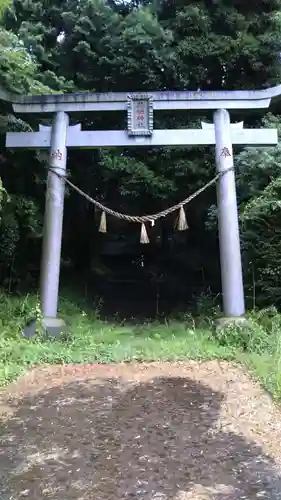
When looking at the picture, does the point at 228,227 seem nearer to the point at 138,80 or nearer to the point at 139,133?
the point at 139,133

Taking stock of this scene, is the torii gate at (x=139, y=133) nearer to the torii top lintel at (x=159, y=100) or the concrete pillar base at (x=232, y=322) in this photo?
the torii top lintel at (x=159, y=100)

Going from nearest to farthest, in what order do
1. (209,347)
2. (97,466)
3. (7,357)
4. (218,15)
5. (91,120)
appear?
(97,466), (7,357), (209,347), (218,15), (91,120)

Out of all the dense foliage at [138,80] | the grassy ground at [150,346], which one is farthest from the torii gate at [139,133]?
the grassy ground at [150,346]

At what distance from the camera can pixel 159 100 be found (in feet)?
27.4

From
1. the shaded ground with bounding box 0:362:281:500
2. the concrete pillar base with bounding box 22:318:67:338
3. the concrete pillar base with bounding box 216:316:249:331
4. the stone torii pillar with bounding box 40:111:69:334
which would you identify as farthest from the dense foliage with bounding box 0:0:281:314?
the shaded ground with bounding box 0:362:281:500

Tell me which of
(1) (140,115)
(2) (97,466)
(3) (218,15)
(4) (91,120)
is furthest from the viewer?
(4) (91,120)

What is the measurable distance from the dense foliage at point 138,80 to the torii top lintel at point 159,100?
2.87 ft

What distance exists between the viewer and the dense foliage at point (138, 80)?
33.7ft

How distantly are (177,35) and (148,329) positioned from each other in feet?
24.3

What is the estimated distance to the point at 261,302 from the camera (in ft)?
27.6

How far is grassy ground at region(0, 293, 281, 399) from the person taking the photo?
5953 millimetres

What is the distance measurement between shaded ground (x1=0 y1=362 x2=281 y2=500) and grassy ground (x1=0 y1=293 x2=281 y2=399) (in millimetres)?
339

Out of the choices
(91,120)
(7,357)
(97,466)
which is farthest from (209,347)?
(91,120)

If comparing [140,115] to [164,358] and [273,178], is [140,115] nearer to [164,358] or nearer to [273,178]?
[273,178]
